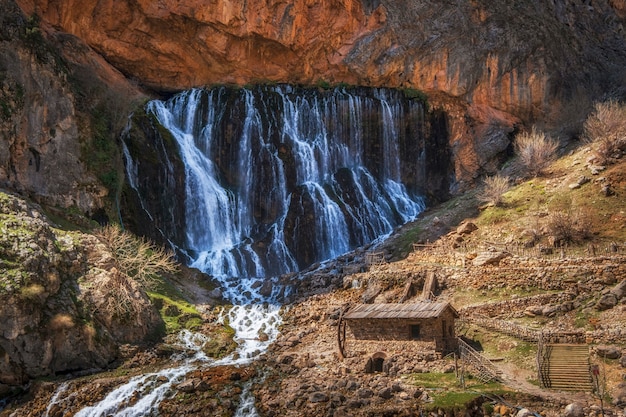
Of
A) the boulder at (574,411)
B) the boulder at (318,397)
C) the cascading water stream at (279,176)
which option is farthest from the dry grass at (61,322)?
the boulder at (574,411)

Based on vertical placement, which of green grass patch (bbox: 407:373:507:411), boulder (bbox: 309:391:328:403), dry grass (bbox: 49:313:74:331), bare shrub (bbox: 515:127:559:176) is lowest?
green grass patch (bbox: 407:373:507:411)

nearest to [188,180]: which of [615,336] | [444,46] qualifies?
[444,46]

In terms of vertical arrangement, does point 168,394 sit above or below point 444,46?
below

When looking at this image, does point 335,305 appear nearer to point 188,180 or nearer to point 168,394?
point 168,394

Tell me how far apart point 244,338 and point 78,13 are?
110ft

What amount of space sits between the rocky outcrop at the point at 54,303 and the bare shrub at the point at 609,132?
30.3 m

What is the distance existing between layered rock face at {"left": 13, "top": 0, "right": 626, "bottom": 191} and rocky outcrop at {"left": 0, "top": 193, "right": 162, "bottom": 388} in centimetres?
2607

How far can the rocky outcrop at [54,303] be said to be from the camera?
2819 cm

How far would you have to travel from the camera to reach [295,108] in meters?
57.5

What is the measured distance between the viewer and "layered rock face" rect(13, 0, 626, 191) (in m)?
55.5

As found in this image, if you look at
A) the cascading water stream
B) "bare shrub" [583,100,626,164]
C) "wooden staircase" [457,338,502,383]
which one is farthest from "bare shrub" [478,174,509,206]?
"wooden staircase" [457,338,502,383]

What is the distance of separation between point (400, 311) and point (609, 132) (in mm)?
23919

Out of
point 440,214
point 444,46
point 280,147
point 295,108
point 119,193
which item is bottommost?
point 440,214

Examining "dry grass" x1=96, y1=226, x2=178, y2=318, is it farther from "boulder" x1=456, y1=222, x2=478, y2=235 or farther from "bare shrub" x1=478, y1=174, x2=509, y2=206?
"bare shrub" x1=478, y1=174, x2=509, y2=206
